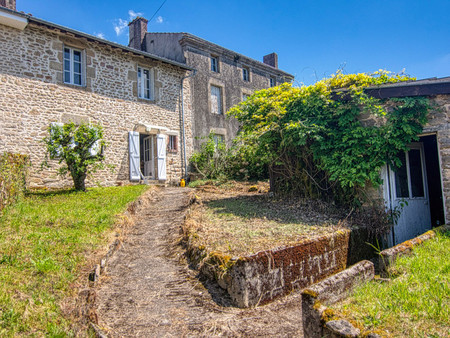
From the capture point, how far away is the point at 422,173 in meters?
7.01

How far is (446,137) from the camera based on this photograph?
6.00 m

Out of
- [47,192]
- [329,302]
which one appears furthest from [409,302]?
[47,192]

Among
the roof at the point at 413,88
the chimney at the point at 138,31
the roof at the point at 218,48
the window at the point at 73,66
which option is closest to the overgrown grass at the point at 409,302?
the roof at the point at 413,88

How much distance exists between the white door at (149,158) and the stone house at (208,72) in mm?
2240

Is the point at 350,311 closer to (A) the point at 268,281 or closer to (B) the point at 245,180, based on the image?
(A) the point at 268,281

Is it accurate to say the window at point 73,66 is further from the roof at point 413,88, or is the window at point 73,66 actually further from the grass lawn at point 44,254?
the roof at point 413,88

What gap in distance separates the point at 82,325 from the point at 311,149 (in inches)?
227

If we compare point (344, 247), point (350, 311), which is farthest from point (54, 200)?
point (350, 311)

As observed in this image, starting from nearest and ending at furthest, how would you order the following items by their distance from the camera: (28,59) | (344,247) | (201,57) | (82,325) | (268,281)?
1. (82,325)
2. (268,281)
3. (344,247)
4. (28,59)
5. (201,57)

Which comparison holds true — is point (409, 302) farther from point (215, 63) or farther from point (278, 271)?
point (215, 63)

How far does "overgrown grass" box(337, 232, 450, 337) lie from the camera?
7.71ft

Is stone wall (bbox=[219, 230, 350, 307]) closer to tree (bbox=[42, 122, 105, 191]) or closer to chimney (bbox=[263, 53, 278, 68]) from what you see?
tree (bbox=[42, 122, 105, 191])

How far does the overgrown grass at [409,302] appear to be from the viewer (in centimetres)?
235

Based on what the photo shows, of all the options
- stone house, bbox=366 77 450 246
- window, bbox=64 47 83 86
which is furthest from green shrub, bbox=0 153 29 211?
stone house, bbox=366 77 450 246
